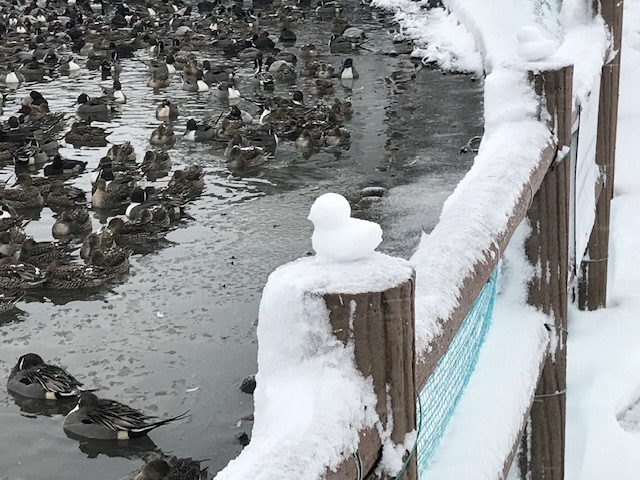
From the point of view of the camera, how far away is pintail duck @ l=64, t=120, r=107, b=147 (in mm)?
16688

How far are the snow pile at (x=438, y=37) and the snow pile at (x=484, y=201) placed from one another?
16919 mm

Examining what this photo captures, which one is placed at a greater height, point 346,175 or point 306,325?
point 306,325

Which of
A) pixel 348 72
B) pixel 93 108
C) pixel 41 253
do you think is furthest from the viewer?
pixel 348 72

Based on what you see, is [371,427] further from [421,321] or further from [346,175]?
[346,175]

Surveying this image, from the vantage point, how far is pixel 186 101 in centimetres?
2027

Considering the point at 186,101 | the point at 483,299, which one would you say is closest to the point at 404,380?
the point at 483,299

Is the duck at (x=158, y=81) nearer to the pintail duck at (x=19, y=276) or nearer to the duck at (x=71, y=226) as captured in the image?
the duck at (x=71, y=226)

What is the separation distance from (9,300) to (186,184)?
378cm

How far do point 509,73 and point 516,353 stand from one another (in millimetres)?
1015

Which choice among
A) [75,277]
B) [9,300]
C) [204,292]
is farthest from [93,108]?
[204,292]

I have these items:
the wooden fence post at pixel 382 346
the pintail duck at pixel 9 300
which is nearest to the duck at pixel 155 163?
the pintail duck at pixel 9 300

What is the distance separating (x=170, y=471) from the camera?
662 cm

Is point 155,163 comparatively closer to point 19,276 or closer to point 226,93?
point 19,276

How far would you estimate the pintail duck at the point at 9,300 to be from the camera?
9.78 meters
